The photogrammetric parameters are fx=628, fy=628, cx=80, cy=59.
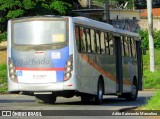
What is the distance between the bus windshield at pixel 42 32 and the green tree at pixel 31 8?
87.9 feet

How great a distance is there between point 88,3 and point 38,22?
56.4 meters

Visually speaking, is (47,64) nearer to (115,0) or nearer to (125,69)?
(125,69)

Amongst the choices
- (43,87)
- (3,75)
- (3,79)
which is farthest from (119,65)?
(3,75)

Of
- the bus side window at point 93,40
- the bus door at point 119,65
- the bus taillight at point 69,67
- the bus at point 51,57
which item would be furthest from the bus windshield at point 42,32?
the bus door at point 119,65

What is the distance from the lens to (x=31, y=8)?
48656 millimetres

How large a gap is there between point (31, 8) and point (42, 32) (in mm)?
27639

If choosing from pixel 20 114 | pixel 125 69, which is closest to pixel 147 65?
pixel 125 69

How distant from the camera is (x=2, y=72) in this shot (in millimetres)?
39781

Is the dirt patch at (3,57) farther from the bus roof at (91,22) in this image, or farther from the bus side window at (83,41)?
the bus side window at (83,41)

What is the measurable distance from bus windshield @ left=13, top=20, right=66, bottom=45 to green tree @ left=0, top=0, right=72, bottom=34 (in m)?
26.8

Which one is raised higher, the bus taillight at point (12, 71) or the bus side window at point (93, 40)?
the bus side window at point (93, 40)

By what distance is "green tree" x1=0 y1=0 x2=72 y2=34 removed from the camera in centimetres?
4881

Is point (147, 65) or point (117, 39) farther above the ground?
point (117, 39)

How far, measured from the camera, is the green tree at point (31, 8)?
48812 millimetres
